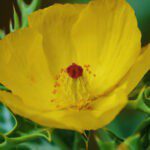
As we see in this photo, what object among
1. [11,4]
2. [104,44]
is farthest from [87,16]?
[11,4]

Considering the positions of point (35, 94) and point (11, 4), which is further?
point (11, 4)

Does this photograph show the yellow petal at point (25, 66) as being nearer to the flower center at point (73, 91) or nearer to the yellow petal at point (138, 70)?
the flower center at point (73, 91)

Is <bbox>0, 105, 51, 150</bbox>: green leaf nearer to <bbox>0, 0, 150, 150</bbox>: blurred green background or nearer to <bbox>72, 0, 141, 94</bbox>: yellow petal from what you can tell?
<bbox>0, 0, 150, 150</bbox>: blurred green background

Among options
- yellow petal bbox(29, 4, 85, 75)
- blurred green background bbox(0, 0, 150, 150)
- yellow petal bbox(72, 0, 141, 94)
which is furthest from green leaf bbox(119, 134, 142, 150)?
yellow petal bbox(29, 4, 85, 75)

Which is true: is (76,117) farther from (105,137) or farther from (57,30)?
(57,30)

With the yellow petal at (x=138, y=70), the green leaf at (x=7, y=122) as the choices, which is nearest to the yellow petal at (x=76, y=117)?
the yellow petal at (x=138, y=70)

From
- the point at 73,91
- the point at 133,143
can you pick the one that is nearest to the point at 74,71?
the point at 73,91

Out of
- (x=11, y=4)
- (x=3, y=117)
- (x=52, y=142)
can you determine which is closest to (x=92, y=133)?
(x=52, y=142)

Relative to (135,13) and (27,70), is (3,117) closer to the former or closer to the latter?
(27,70)

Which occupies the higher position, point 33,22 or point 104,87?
point 33,22
